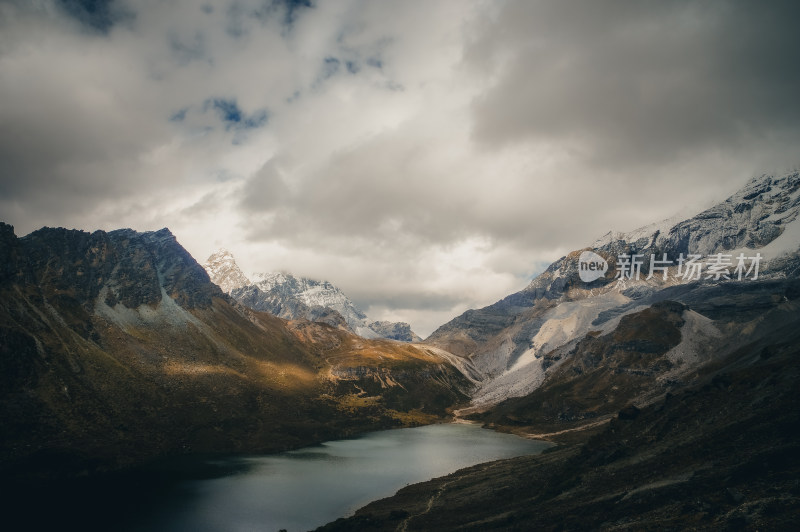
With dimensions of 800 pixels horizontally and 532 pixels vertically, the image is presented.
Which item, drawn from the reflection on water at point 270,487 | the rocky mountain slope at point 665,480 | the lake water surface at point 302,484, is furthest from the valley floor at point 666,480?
the reflection on water at point 270,487

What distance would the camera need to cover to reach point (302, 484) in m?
111

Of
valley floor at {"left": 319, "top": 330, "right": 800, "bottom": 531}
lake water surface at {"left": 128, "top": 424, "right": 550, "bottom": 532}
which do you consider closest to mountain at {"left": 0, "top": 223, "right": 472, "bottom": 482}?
lake water surface at {"left": 128, "top": 424, "right": 550, "bottom": 532}

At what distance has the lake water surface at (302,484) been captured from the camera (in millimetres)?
83875

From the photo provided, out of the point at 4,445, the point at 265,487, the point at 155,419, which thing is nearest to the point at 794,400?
the point at 265,487

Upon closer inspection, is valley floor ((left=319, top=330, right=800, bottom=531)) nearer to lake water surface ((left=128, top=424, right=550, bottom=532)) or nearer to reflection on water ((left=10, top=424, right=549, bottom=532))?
lake water surface ((left=128, top=424, right=550, bottom=532))

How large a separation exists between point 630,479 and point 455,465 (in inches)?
3177

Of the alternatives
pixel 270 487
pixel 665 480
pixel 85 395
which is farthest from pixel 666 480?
pixel 85 395

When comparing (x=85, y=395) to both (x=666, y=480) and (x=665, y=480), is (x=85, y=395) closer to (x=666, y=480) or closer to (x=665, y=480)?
(x=665, y=480)

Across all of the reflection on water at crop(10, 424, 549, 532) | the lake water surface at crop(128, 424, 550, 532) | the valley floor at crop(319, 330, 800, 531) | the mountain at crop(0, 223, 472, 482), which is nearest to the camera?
the valley floor at crop(319, 330, 800, 531)

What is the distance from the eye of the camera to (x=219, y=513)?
8806cm

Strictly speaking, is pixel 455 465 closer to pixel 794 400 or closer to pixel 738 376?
pixel 738 376

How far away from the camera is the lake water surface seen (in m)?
83.9

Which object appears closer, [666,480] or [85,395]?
[666,480]

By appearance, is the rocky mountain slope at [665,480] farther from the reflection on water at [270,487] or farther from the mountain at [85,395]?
the mountain at [85,395]
